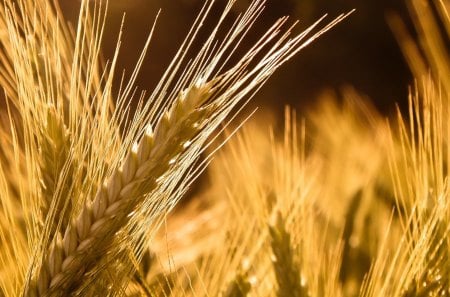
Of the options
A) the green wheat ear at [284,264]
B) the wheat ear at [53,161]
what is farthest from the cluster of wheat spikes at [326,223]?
the wheat ear at [53,161]

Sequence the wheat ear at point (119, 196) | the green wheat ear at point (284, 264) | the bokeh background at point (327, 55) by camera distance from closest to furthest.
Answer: the wheat ear at point (119, 196) → the green wheat ear at point (284, 264) → the bokeh background at point (327, 55)

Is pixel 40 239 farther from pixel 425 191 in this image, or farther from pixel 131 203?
pixel 425 191

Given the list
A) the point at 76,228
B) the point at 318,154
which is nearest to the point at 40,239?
the point at 76,228

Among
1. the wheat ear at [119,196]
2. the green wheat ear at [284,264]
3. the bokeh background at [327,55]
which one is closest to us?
the wheat ear at [119,196]

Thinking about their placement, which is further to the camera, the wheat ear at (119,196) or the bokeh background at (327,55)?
the bokeh background at (327,55)

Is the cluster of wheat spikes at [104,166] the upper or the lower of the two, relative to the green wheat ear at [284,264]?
upper

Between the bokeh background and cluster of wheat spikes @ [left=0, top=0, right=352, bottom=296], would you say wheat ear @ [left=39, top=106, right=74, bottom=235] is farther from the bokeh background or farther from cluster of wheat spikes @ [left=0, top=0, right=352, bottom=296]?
the bokeh background

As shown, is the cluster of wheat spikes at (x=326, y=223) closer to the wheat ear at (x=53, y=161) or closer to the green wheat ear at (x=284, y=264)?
the green wheat ear at (x=284, y=264)

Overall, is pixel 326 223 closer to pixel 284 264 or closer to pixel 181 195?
pixel 284 264
